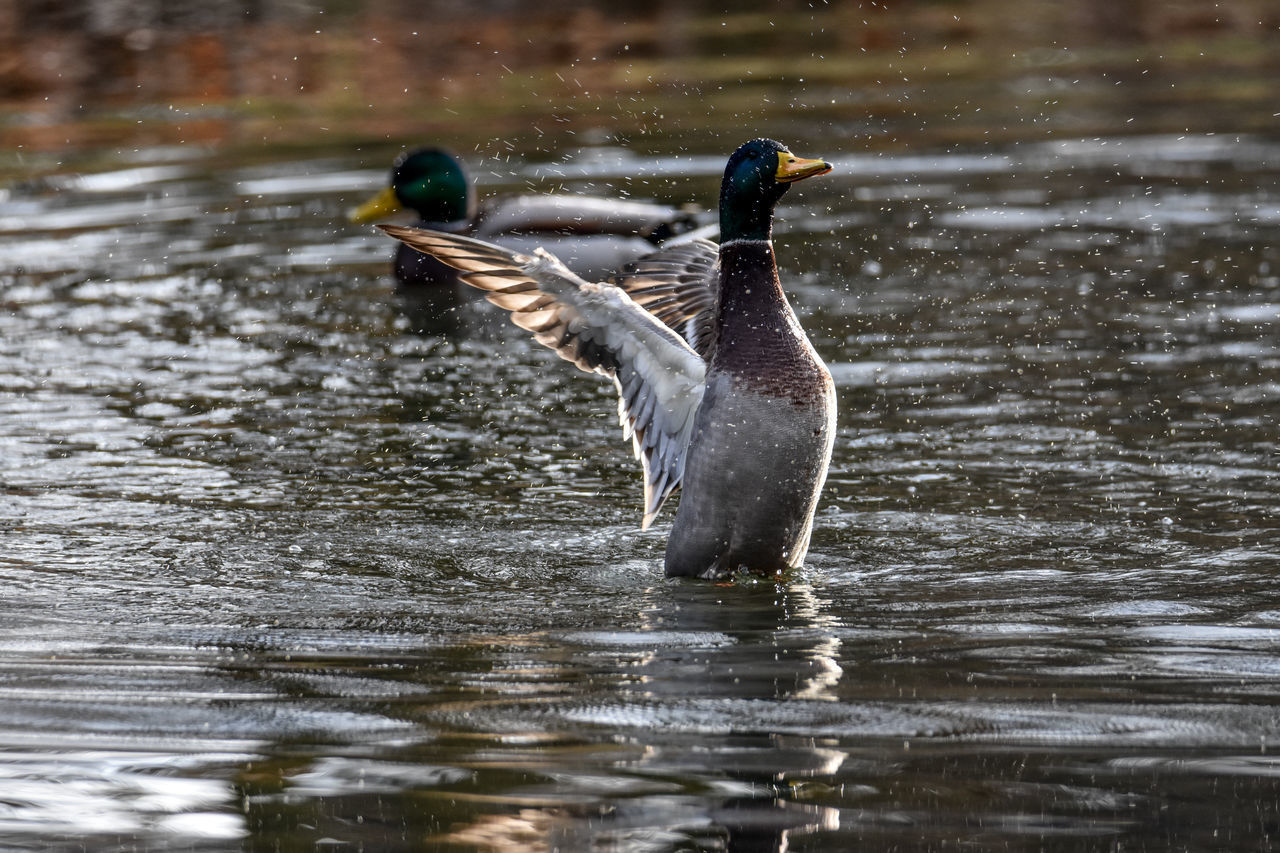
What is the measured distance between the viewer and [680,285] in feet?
22.6

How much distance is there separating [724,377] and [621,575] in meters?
0.71

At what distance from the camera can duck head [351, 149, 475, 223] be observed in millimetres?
11828

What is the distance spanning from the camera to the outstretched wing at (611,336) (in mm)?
5688

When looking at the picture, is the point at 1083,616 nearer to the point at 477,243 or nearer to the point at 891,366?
the point at 477,243

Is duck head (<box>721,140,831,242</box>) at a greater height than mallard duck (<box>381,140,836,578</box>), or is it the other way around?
duck head (<box>721,140,831,242</box>)

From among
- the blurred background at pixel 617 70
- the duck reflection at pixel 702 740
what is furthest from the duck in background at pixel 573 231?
the duck reflection at pixel 702 740

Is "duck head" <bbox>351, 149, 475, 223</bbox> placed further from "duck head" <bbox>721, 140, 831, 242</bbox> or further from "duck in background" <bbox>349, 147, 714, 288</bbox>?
"duck head" <bbox>721, 140, 831, 242</bbox>

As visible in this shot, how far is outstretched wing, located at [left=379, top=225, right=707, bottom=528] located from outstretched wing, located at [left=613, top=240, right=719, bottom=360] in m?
0.76

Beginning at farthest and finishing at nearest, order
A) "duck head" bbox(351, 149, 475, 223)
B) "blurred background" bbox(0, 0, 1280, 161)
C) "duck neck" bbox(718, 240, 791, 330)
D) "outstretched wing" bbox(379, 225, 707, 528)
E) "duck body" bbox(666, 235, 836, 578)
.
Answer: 1. "blurred background" bbox(0, 0, 1280, 161)
2. "duck head" bbox(351, 149, 475, 223)
3. "outstretched wing" bbox(379, 225, 707, 528)
4. "duck neck" bbox(718, 240, 791, 330)
5. "duck body" bbox(666, 235, 836, 578)

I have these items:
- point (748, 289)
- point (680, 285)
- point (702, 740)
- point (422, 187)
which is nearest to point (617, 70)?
point (422, 187)

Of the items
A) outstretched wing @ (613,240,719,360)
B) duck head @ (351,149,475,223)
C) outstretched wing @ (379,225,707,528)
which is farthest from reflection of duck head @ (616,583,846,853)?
duck head @ (351,149,475,223)

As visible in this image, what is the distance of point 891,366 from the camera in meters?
8.35

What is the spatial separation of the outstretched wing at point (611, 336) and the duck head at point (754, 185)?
401mm

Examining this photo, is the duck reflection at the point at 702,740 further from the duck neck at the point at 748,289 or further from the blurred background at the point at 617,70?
the blurred background at the point at 617,70
